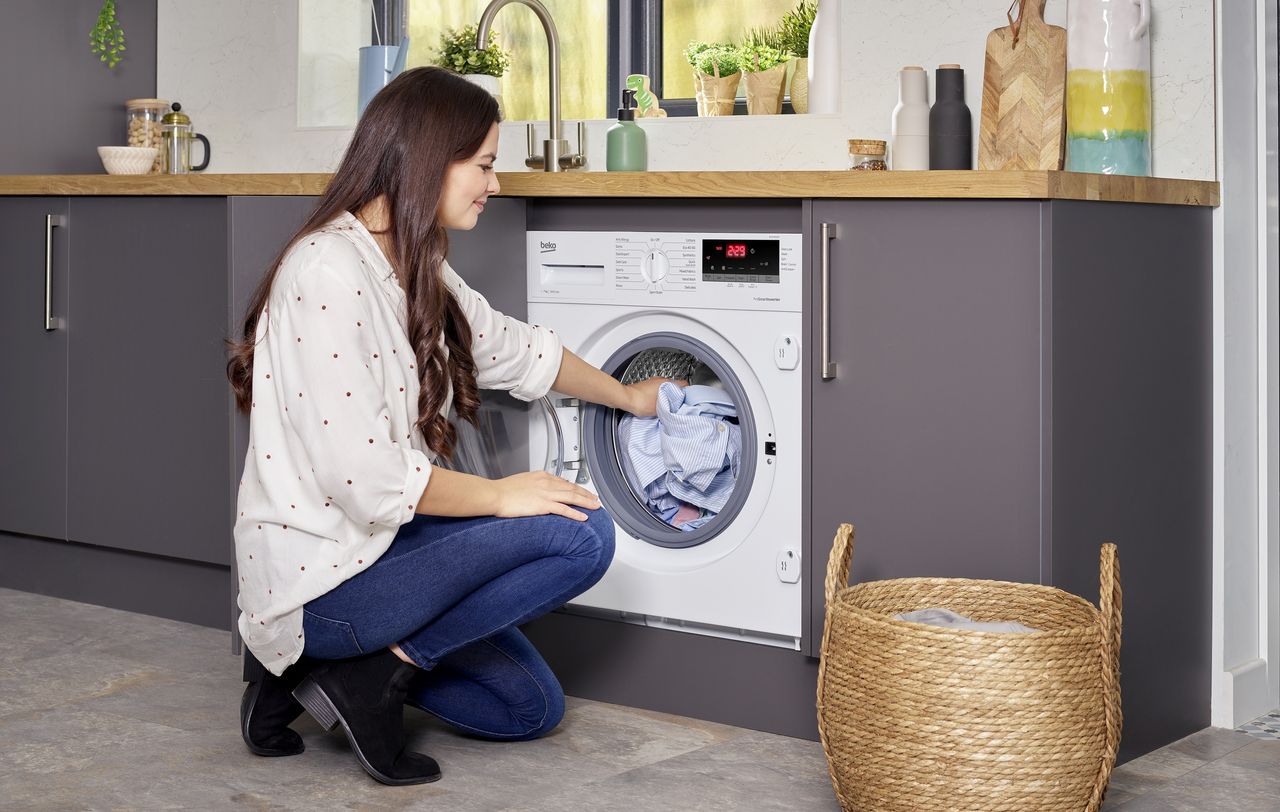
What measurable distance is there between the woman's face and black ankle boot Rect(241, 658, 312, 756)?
2.36ft

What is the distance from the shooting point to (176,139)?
3840 millimetres

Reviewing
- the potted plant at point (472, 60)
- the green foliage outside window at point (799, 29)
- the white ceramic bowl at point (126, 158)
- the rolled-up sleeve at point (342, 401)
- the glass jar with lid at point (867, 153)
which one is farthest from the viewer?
the white ceramic bowl at point (126, 158)

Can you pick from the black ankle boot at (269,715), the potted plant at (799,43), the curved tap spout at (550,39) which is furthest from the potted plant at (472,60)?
the black ankle boot at (269,715)

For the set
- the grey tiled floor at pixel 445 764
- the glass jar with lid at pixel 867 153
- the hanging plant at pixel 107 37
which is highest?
the hanging plant at pixel 107 37

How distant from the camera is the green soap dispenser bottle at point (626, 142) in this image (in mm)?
3078

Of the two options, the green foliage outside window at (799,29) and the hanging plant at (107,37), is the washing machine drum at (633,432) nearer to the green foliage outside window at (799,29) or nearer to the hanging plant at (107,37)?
the green foliage outside window at (799,29)

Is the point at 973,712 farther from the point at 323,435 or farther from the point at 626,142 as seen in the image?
the point at 626,142

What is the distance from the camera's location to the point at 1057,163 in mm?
2617

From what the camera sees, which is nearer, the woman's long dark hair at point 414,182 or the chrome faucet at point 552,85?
the woman's long dark hair at point 414,182

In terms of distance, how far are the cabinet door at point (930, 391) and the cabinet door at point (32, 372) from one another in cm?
183

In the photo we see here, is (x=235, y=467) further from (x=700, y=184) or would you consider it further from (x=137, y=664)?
(x=700, y=184)

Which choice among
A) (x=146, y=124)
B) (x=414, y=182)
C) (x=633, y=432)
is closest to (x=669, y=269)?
(x=633, y=432)

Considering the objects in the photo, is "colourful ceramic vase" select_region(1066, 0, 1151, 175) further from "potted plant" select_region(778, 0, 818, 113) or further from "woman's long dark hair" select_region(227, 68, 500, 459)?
"woman's long dark hair" select_region(227, 68, 500, 459)

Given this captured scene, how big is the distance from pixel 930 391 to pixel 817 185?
1.13ft
